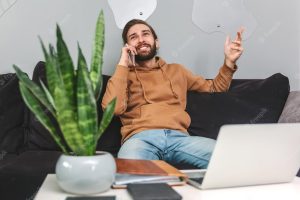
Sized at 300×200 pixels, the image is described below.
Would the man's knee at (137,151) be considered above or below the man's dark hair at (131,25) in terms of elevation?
below

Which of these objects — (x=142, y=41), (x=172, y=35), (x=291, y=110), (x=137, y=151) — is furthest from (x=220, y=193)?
(x=172, y=35)

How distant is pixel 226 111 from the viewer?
186cm

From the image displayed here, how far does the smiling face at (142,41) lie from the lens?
194 cm

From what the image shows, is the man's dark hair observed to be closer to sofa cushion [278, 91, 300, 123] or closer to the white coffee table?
sofa cushion [278, 91, 300, 123]

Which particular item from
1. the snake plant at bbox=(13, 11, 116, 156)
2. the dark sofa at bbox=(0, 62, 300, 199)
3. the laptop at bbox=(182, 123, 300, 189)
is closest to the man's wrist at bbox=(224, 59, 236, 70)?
the dark sofa at bbox=(0, 62, 300, 199)

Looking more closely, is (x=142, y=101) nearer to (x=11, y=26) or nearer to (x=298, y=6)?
(x=11, y=26)

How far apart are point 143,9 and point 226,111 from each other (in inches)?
30.8

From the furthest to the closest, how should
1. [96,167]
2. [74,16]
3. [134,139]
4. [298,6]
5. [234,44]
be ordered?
1. [298,6]
2. [74,16]
3. [234,44]
4. [134,139]
5. [96,167]

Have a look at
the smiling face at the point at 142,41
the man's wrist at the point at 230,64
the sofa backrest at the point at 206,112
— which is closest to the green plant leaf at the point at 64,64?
the sofa backrest at the point at 206,112

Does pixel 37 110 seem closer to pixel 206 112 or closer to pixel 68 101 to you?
pixel 68 101

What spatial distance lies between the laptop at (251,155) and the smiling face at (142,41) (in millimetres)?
1063

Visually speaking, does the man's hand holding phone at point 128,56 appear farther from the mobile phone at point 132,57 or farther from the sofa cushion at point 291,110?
the sofa cushion at point 291,110

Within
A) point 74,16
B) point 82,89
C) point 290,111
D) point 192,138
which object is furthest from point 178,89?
point 82,89

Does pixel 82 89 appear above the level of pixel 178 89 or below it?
above
